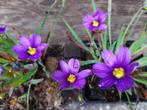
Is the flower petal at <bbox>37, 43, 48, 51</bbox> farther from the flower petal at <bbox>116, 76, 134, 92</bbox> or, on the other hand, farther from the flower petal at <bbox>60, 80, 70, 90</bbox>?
the flower petal at <bbox>116, 76, 134, 92</bbox>

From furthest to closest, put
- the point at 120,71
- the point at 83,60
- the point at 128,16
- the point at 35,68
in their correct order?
the point at 128,16
the point at 83,60
the point at 35,68
the point at 120,71

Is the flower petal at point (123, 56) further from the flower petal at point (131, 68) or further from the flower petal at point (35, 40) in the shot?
the flower petal at point (35, 40)

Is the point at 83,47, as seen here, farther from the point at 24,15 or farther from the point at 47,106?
the point at 24,15

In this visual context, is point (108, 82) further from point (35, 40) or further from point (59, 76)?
point (35, 40)

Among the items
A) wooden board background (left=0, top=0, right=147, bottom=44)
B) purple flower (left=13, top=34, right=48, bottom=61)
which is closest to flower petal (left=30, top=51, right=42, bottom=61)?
purple flower (left=13, top=34, right=48, bottom=61)

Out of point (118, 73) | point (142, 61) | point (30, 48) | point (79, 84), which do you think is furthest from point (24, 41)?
point (142, 61)

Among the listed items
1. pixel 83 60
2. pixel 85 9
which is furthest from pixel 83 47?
pixel 85 9
